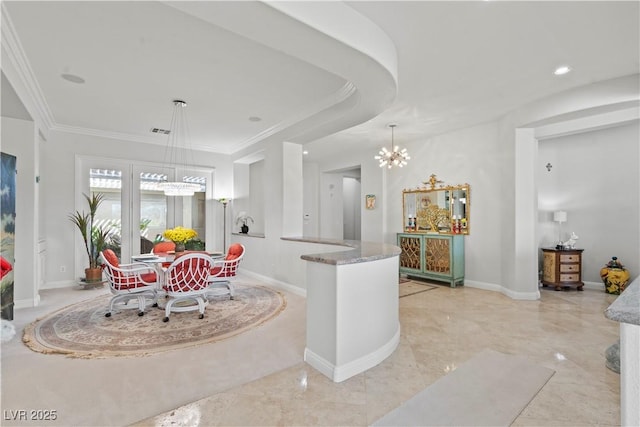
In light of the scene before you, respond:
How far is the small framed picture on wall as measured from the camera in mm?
7199

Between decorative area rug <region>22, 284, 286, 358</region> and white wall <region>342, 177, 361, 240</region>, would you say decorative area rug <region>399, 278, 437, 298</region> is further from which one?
white wall <region>342, 177, 361, 240</region>

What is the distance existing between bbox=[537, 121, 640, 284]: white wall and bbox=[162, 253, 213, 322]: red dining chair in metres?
5.84

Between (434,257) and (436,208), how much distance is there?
0.95 meters

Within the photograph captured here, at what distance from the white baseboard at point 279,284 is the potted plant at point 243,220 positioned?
0.87 metres

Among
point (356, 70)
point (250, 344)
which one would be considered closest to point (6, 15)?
point (356, 70)

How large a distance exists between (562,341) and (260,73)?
13.5ft

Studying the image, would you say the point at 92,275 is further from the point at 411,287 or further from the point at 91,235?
the point at 411,287

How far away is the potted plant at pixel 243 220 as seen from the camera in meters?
6.89

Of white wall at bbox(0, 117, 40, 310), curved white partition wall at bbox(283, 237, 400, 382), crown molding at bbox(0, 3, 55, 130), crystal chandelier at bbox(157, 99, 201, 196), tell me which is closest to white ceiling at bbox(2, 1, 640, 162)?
crown molding at bbox(0, 3, 55, 130)

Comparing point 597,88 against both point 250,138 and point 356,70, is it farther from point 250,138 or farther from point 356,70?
point 250,138

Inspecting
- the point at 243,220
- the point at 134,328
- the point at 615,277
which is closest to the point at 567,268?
the point at 615,277

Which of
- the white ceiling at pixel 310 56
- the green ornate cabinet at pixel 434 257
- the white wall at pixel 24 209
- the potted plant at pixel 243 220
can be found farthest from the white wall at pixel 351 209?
the white wall at pixel 24 209

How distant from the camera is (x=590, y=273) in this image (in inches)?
212

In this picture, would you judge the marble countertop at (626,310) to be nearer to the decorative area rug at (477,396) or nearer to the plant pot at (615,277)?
the decorative area rug at (477,396)
